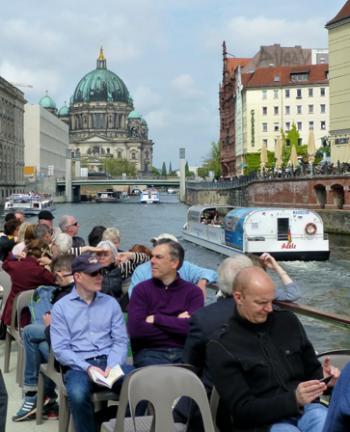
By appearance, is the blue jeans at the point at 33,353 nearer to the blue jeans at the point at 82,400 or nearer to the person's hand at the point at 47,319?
the person's hand at the point at 47,319

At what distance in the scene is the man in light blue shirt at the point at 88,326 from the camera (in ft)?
16.5

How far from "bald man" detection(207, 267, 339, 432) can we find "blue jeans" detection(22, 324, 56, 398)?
7.34 feet

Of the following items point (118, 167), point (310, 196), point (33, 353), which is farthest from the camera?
point (118, 167)

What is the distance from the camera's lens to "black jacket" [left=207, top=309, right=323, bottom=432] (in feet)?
12.3

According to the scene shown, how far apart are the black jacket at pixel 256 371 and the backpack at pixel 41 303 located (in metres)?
2.61

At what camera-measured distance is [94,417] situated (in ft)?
15.8

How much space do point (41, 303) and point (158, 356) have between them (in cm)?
150

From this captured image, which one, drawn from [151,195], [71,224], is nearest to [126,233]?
[71,224]

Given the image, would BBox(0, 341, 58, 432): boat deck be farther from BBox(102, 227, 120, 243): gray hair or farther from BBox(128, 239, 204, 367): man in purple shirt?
BBox(102, 227, 120, 243): gray hair

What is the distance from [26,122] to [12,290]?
120850 mm

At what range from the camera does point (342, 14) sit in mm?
56812

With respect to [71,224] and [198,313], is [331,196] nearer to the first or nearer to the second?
[71,224]

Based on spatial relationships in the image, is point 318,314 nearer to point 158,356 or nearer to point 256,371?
point 158,356

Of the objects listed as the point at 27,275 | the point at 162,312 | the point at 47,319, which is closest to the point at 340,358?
the point at 162,312
